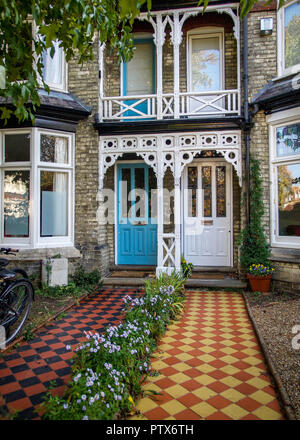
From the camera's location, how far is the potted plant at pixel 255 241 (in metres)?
7.18

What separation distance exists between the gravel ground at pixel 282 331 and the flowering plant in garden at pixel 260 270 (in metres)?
0.45

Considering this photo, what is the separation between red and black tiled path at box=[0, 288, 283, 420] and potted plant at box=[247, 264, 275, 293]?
4.24 feet

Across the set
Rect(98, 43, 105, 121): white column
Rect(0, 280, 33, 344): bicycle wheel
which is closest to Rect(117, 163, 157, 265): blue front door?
Rect(98, 43, 105, 121): white column

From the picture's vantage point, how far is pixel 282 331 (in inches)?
193

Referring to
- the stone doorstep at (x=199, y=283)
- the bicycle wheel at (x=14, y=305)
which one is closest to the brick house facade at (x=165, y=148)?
the stone doorstep at (x=199, y=283)

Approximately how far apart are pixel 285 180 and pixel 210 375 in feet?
16.9

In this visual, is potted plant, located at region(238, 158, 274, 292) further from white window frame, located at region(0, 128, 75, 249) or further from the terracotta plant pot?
white window frame, located at region(0, 128, 75, 249)

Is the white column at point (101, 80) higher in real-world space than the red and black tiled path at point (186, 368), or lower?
higher

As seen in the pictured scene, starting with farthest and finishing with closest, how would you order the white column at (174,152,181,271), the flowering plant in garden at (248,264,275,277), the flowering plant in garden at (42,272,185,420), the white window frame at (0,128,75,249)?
the white column at (174,152,181,271)
the white window frame at (0,128,75,249)
the flowering plant in garden at (248,264,275,277)
the flowering plant in garden at (42,272,185,420)

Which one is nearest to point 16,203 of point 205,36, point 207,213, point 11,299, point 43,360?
point 11,299

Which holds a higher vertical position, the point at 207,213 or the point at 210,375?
the point at 207,213

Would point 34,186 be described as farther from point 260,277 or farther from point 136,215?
point 260,277

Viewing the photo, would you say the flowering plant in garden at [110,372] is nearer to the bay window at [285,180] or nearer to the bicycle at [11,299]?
the bicycle at [11,299]

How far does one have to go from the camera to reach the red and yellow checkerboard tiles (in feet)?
9.78
